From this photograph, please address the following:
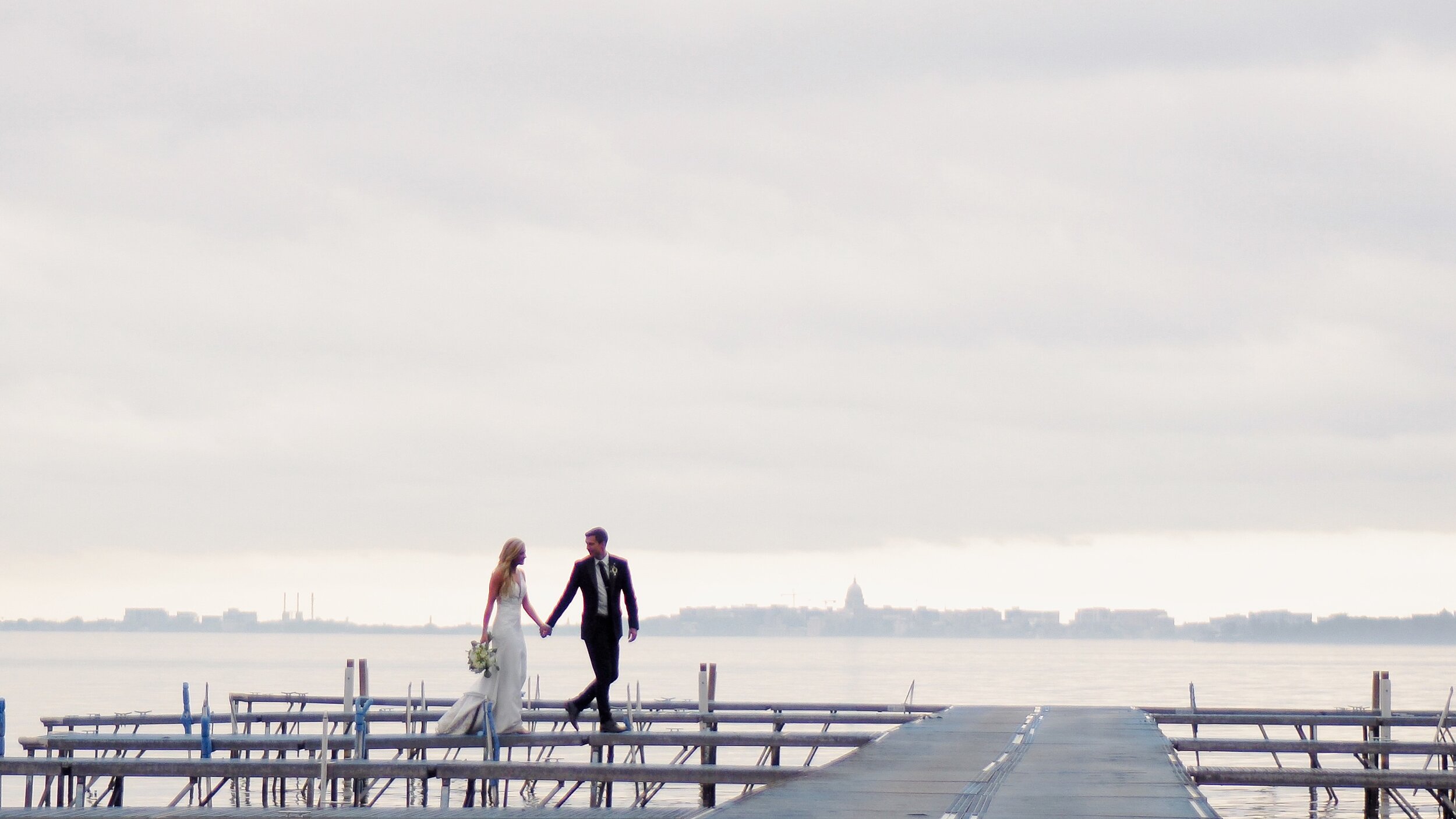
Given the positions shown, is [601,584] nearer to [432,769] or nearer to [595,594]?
[595,594]

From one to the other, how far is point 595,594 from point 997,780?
5.46 meters

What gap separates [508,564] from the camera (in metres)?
18.3

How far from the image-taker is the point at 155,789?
48.5 metres

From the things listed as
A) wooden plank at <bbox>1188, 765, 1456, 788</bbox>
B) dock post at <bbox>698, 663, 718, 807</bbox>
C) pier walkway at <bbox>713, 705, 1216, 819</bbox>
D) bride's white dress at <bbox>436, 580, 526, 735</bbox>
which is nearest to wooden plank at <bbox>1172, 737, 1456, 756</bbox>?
pier walkway at <bbox>713, 705, 1216, 819</bbox>

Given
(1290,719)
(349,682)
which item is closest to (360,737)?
(349,682)

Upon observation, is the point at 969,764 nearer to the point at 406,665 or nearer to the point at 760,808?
the point at 760,808

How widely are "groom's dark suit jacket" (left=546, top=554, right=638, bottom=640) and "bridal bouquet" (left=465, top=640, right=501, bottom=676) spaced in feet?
2.51

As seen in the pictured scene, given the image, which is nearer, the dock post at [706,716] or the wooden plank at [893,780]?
the wooden plank at [893,780]

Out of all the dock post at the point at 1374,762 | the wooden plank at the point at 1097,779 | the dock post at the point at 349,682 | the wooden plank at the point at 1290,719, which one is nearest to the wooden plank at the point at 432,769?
the wooden plank at the point at 1097,779

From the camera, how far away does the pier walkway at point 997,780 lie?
13.6 m

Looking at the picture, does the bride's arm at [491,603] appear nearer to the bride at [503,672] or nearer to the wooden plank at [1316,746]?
the bride at [503,672]

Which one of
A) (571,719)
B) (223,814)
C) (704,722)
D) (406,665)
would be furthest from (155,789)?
(406,665)

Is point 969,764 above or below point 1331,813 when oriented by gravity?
above

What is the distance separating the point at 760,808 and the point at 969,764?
4609 mm
